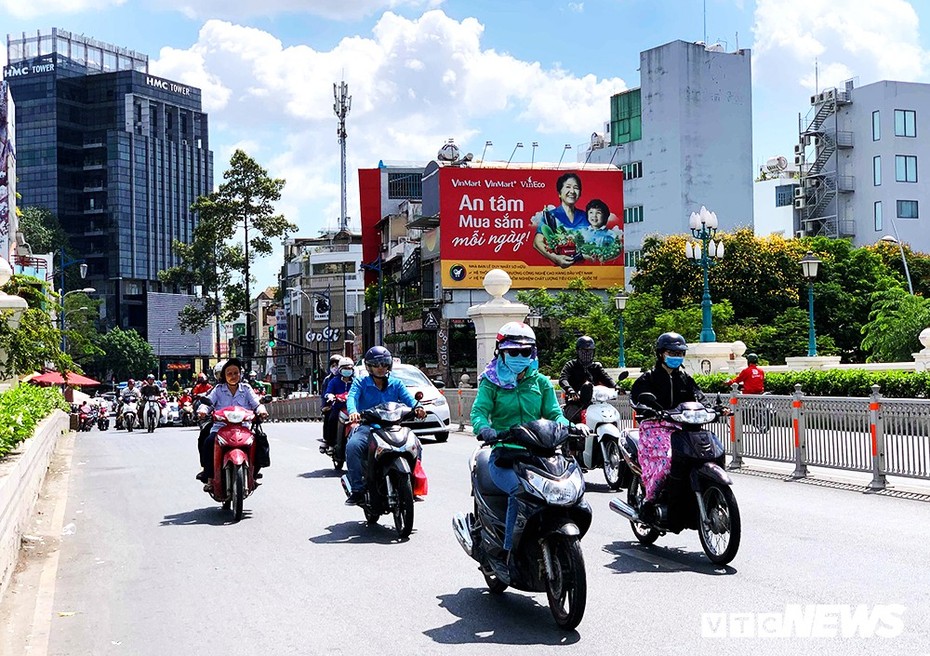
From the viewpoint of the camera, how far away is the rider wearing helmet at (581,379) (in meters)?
13.4

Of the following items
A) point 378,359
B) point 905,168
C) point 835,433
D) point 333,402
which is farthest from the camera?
point 905,168

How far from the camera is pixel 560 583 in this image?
21.6ft

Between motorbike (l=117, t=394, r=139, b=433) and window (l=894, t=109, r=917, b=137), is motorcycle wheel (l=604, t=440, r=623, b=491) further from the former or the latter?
window (l=894, t=109, r=917, b=137)

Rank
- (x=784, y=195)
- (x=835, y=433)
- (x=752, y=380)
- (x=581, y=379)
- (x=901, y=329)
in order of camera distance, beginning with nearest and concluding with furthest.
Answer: (x=581, y=379) < (x=835, y=433) < (x=752, y=380) < (x=901, y=329) < (x=784, y=195)

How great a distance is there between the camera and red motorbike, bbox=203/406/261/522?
11.8 m

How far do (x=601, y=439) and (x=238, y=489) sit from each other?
4.58 m

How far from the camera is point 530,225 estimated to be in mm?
58375

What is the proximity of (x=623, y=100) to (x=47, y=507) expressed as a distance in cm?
6828

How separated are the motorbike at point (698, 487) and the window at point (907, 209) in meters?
73.5

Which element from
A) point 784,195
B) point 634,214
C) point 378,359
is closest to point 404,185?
point 634,214

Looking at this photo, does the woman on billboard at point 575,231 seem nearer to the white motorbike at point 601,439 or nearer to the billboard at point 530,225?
the billboard at point 530,225

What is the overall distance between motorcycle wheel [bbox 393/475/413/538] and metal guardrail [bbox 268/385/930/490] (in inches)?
244

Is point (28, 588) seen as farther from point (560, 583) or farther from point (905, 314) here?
point (905, 314)

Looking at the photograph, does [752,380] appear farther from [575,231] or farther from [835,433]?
[575,231]
